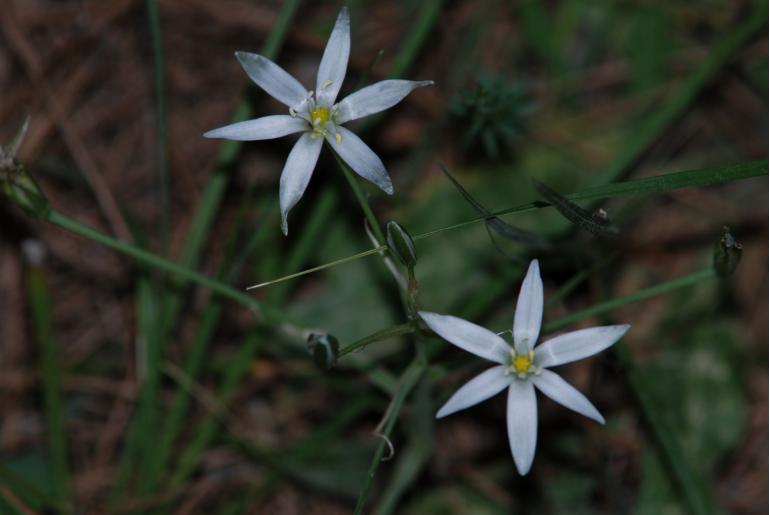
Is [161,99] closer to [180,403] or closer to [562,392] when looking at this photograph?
[180,403]

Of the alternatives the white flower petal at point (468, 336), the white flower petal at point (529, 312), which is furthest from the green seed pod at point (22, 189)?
the white flower petal at point (529, 312)

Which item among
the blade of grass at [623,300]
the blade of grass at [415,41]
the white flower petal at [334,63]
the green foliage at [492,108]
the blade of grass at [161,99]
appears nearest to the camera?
the white flower petal at [334,63]

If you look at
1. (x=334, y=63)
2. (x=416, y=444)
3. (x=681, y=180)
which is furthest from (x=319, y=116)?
(x=416, y=444)

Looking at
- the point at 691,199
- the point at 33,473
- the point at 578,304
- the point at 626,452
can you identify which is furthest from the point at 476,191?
the point at 33,473

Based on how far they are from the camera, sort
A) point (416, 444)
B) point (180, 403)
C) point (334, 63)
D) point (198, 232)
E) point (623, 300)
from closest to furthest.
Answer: point (334, 63), point (623, 300), point (416, 444), point (198, 232), point (180, 403)

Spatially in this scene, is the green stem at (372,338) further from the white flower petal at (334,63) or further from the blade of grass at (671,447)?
the blade of grass at (671,447)

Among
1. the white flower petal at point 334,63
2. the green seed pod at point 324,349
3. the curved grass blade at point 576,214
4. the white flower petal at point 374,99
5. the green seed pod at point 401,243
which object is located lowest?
the green seed pod at point 324,349
